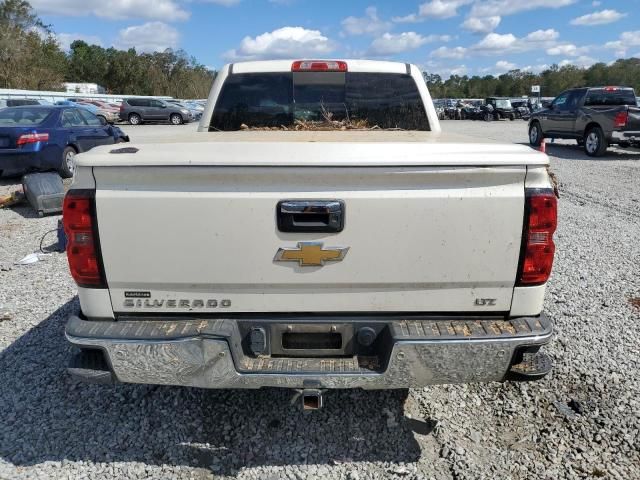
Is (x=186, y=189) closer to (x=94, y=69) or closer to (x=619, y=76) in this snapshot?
(x=94, y=69)

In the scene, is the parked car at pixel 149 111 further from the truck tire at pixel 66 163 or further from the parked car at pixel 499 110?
the truck tire at pixel 66 163

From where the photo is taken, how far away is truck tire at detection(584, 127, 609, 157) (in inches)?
585

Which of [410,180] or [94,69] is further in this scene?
[94,69]

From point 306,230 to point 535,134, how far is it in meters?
18.3

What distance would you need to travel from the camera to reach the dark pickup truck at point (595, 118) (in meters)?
14.1

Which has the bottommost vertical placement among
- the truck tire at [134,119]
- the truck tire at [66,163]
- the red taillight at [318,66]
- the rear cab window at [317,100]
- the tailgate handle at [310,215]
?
the truck tire at [134,119]

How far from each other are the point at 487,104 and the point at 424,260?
141 ft

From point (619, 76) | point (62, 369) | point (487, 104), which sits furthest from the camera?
point (619, 76)

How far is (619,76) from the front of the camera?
245ft

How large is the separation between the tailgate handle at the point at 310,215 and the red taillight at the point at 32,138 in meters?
9.94

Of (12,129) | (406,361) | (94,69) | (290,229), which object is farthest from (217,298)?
(94,69)

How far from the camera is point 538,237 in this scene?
7.69 feet

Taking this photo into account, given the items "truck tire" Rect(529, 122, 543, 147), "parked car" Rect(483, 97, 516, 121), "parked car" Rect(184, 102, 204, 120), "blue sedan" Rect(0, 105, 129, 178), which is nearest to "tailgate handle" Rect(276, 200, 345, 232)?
"blue sedan" Rect(0, 105, 129, 178)

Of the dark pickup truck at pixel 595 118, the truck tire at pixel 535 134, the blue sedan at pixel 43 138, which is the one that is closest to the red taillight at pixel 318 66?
the blue sedan at pixel 43 138
